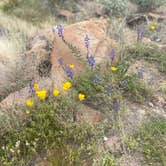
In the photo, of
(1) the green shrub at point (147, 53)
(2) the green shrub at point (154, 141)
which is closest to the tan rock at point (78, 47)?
(1) the green shrub at point (147, 53)

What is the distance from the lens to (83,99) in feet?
13.0

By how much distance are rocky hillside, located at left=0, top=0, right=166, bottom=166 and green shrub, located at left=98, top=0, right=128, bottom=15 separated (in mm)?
2088

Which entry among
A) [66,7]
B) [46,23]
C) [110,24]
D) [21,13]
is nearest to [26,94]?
[110,24]

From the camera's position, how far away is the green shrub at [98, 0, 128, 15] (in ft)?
25.6

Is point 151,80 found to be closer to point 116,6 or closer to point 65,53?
point 65,53

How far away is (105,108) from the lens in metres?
4.00

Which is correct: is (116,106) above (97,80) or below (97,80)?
below

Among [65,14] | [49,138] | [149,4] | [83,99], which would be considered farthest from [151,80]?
[65,14]

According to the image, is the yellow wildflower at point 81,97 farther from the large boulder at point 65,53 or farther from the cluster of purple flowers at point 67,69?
the large boulder at point 65,53

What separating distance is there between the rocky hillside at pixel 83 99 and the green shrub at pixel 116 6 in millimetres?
2088

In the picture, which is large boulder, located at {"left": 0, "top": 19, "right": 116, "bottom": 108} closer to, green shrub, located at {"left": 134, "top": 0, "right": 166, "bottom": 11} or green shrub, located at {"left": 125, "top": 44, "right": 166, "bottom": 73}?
green shrub, located at {"left": 125, "top": 44, "right": 166, "bottom": 73}

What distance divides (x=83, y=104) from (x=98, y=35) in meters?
1.31

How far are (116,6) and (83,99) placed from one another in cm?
427

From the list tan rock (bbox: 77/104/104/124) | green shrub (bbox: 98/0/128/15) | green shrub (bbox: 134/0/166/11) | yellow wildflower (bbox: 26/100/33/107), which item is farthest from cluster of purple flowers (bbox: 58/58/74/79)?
green shrub (bbox: 134/0/166/11)
